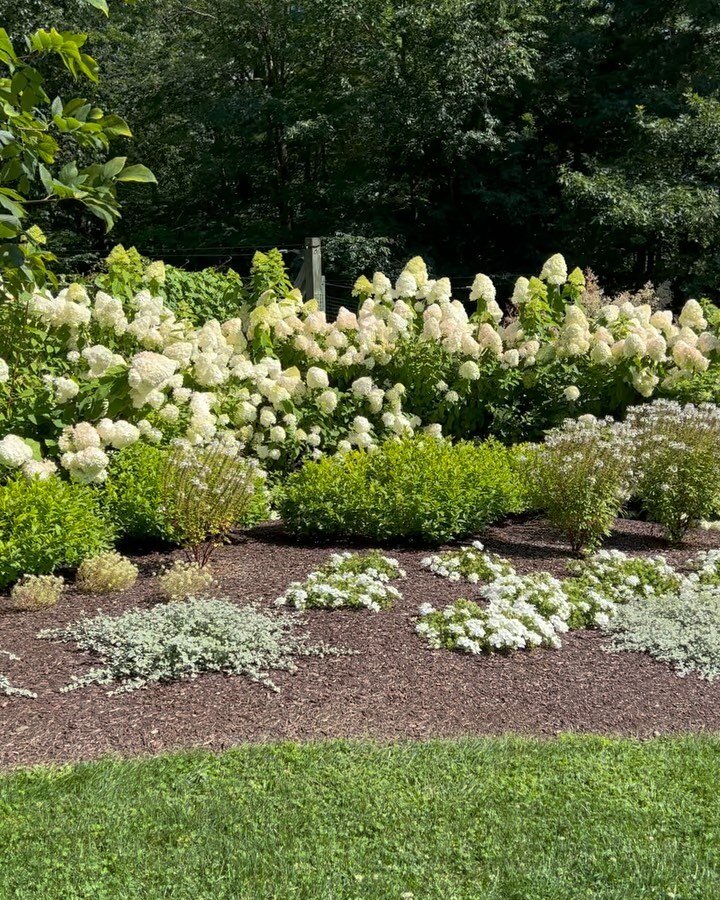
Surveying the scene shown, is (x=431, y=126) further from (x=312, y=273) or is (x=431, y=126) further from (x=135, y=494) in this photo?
(x=135, y=494)

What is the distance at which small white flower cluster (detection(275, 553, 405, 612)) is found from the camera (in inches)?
195

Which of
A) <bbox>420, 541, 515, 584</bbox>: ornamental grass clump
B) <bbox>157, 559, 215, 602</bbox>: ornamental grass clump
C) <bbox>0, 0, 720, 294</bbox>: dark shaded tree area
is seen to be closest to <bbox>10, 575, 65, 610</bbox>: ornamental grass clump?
<bbox>157, 559, 215, 602</bbox>: ornamental grass clump

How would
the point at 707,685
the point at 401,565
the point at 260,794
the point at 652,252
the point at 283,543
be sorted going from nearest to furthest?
the point at 260,794 → the point at 707,685 → the point at 401,565 → the point at 283,543 → the point at 652,252

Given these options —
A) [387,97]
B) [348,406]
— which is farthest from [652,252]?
[348,406]

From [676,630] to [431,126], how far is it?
14779 mm

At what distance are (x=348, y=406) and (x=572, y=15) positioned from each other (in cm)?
1482

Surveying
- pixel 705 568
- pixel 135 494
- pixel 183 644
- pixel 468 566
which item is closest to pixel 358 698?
pixel 183 644

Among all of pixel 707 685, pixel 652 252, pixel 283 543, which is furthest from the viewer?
pixel 652 252

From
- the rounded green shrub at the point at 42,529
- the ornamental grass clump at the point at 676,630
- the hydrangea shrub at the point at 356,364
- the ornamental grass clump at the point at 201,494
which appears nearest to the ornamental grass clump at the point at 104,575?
the rounded green shrub at the point at 42,529

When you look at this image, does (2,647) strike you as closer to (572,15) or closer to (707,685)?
(707,685)

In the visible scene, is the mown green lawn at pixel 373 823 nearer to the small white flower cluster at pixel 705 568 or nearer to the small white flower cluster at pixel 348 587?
the small white flower cluster at pixel 348 587

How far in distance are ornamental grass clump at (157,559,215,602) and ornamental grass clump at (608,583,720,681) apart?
6.74ft

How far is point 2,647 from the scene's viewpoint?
446 cm

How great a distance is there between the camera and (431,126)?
1792 cm
